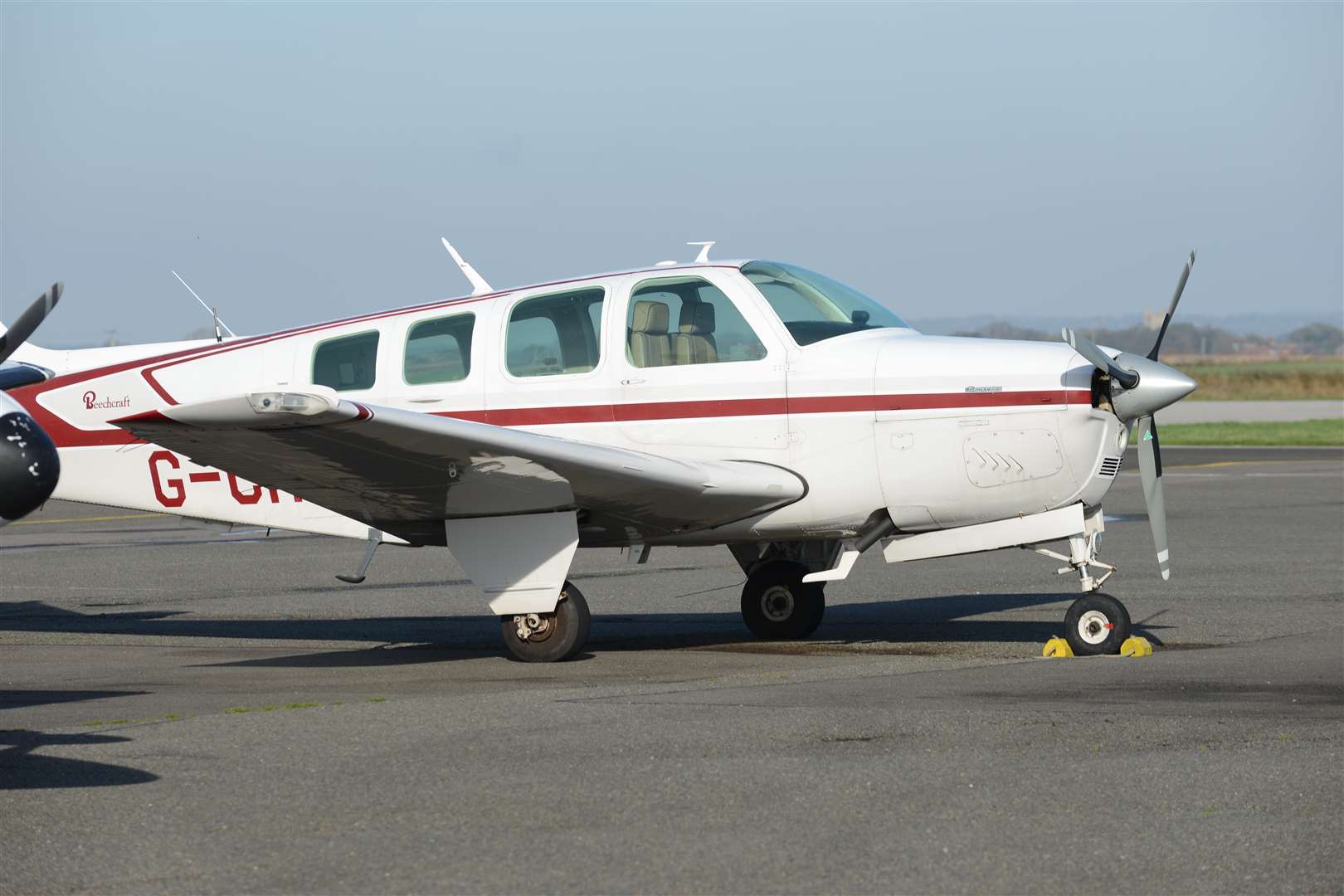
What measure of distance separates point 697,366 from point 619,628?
2712 mm

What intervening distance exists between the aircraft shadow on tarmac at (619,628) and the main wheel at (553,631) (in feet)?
2.38

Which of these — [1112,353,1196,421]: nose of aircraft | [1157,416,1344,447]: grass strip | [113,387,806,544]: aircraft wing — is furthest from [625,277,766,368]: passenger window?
[1157,416,1344,447]: grass strip

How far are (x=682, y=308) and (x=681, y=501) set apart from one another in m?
1.29

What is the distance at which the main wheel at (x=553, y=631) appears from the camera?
940 centimetres

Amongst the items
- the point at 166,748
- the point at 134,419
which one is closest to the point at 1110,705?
the point at 166,748

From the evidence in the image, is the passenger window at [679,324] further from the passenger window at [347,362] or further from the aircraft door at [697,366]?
the passenger window at [347,362]

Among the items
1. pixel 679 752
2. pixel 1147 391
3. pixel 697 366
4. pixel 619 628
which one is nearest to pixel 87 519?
pixel 619 628

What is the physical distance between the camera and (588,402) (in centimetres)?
980

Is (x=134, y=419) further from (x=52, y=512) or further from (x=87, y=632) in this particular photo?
(x=52, y=512)

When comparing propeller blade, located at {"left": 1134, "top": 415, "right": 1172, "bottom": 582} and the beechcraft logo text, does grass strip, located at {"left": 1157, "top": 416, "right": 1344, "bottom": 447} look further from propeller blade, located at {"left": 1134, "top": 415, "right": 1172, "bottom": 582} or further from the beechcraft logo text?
the beechcraft logo text

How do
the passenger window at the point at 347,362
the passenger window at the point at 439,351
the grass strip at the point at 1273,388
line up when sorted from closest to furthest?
the passenger window at the point at 439,351, the passenger window at the point at 347,362, the grass strip at the point at 1273,388

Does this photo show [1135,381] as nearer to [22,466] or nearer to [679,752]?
[679,752]

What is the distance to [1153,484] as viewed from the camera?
9945 mm

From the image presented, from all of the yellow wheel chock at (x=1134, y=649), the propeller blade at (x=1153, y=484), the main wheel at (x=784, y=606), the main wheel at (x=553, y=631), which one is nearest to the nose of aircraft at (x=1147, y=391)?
the propeller blade at (x=1153, y=484)
